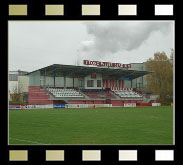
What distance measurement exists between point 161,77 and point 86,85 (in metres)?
15.1

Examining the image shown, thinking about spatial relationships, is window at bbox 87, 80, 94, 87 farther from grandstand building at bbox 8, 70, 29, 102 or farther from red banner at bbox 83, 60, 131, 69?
grandstand building at bbox 8, 70, 29, 102

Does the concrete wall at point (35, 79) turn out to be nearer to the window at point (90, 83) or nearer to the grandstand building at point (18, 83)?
the grandstand building at point (18, 83)

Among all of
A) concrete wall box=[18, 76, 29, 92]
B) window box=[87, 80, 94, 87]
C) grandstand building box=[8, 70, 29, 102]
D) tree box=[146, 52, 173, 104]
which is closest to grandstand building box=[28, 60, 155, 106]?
window box=[87, 80, 94, 87]

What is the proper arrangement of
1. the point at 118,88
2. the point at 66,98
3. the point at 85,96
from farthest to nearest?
the point at 118,88, the point at 85,96, the point at 66,98

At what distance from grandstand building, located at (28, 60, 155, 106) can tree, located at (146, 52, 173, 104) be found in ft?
8.95

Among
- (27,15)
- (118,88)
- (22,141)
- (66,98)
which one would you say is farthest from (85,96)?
(27,15)

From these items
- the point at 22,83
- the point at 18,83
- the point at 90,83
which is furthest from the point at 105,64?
the point at 18,83

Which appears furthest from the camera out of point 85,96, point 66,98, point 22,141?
A: point 85,96

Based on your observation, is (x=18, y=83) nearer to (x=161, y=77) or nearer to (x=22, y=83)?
(x=22, y=83)

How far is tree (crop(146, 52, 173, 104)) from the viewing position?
191ft
